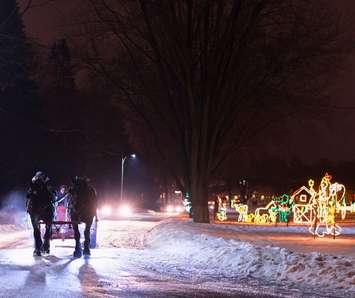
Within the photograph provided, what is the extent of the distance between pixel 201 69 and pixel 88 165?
169 ft

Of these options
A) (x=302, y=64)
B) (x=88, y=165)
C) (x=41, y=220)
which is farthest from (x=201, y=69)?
(x=88, y=165)

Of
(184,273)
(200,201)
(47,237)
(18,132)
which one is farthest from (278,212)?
(184,273)

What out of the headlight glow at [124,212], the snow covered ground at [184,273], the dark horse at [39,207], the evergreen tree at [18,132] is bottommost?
the snow covered ground at [184,273]

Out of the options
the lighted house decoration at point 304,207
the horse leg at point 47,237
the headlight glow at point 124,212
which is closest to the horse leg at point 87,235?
the horse leg at point 47,237

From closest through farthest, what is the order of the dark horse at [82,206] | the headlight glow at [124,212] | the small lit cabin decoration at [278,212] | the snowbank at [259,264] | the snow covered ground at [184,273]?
the snow covered ground at [184,273], the snowbank at [259,264], the dark horse at [82,206], the small lit cabin decoration at [278,212], the headlight glow at [124,212]

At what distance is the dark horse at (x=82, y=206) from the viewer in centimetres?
1577

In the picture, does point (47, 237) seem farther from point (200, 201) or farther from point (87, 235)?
point (200, 201)

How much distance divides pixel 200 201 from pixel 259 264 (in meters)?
16.7

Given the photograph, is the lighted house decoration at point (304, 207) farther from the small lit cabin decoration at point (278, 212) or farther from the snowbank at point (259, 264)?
the snowbank at point (259, 264)

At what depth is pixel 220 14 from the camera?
28.2 meters

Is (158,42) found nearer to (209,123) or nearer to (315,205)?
(209,123)

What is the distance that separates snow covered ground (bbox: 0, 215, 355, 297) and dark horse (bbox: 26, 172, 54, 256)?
420 mm

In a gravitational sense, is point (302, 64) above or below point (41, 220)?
above

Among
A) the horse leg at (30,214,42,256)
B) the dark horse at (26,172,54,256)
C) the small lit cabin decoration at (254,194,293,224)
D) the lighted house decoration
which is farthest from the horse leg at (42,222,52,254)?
the small lit cabin decoration at (254,194,293,224)
